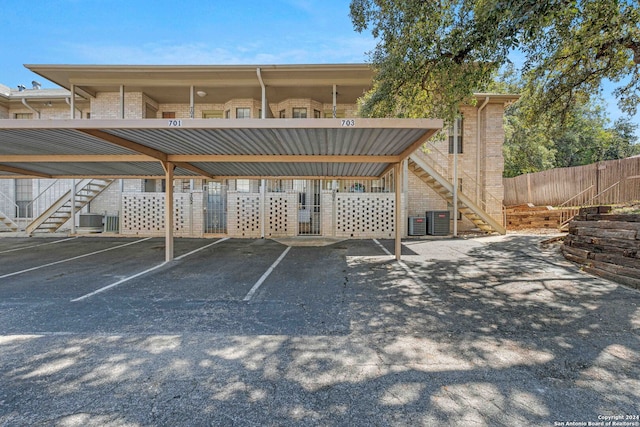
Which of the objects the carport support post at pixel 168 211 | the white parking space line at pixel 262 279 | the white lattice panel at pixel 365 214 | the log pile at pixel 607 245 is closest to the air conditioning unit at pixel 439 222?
the white lattice panel at pixel 365 214

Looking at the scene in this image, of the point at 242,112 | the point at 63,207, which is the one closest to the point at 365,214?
the point at 242,112

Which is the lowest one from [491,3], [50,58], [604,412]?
[604,412]

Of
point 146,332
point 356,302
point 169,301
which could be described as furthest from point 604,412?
point 169,301

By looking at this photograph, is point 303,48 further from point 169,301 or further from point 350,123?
point 169,301

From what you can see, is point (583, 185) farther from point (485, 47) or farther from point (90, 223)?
point (90, 223)

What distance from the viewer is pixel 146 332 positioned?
11.4 ft

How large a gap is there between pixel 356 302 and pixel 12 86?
20.1 metres

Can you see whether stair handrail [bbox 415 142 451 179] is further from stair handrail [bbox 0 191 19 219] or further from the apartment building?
stair handrail [bbox 0 191 19 219]

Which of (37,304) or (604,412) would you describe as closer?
(604,412)

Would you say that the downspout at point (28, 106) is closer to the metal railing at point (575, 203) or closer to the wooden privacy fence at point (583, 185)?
the metal railing at point (575, 203)

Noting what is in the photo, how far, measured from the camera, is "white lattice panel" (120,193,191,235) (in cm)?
1212

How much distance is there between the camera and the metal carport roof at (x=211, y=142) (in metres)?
5.29

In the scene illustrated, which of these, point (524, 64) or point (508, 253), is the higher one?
point (524, 64)

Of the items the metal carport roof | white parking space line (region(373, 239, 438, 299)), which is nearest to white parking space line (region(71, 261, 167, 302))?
the metal carport roof
